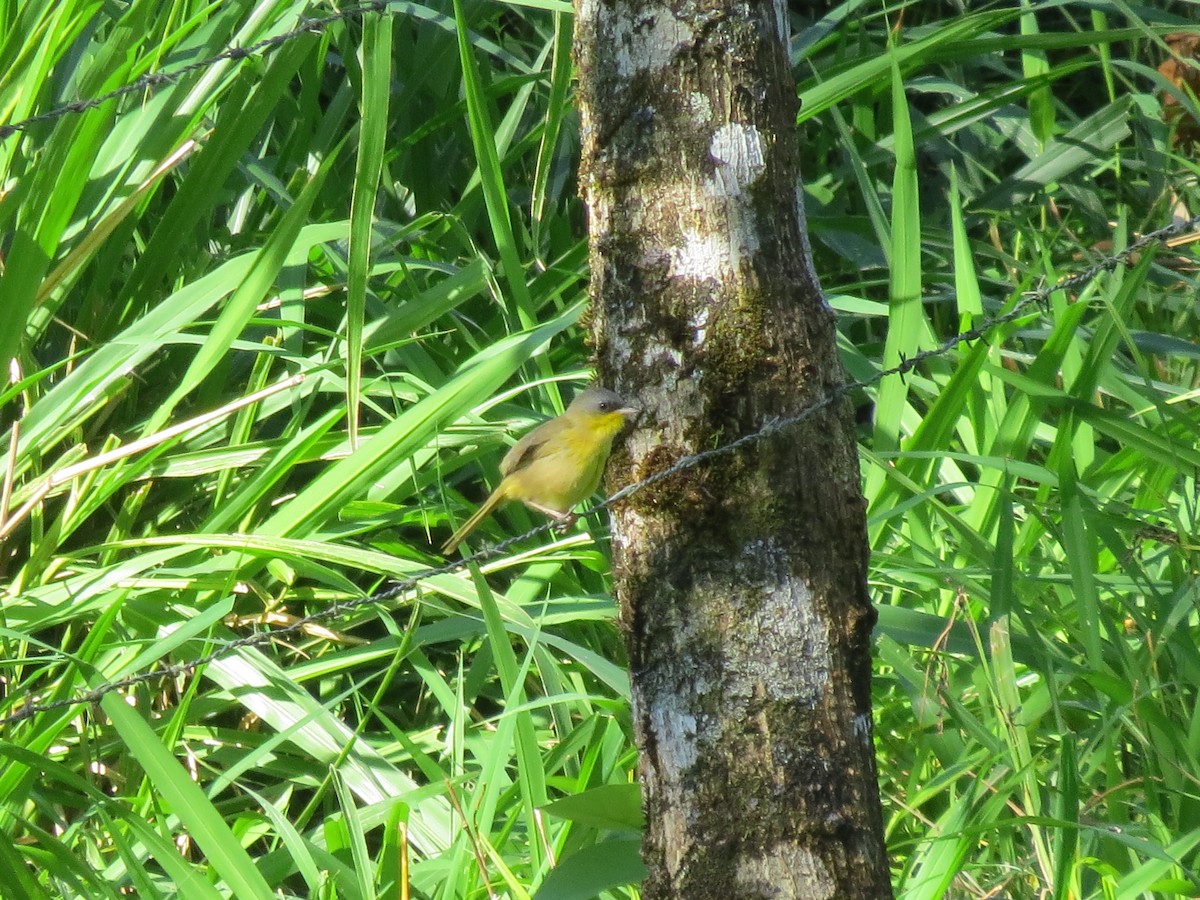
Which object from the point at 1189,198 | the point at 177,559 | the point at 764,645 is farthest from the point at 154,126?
the point at 1189,198

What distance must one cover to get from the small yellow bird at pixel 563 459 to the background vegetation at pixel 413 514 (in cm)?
21

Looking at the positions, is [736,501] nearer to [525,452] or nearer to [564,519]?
[564,519]

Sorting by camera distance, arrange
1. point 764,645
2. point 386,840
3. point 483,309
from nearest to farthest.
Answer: point 764,645 → point 386,840 → point 483,309

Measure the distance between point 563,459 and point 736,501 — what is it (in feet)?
3.63

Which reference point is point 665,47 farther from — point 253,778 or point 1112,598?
point 253,778

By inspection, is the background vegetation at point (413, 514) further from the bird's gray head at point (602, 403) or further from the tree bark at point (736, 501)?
the bird's gray head at point (602, 403)

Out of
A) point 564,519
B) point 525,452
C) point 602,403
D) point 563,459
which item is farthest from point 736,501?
point 525,452

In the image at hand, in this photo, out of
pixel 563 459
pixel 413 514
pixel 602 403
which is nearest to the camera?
pixel 602 403

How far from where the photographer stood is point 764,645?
2219 mm

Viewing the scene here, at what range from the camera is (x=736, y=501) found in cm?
225

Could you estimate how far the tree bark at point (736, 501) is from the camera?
2.22 meters

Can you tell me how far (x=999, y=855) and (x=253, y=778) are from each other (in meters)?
2.18

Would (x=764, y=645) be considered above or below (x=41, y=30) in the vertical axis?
below

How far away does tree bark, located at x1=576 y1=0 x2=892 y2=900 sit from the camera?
222 cm
